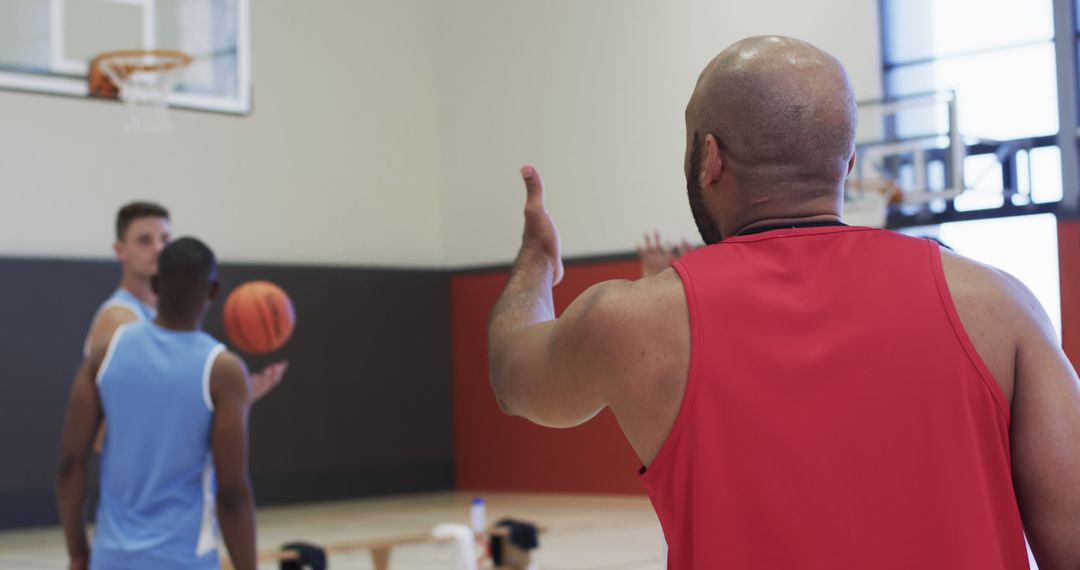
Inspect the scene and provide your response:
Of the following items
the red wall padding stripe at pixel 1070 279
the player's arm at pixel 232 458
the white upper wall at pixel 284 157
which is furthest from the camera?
the white upper wall at pixel 284 157

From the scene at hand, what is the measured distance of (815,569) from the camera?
1437 mm

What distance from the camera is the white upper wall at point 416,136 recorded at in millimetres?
10648

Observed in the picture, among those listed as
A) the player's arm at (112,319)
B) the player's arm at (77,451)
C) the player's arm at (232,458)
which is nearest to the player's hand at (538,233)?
the player's arm at (232,458)

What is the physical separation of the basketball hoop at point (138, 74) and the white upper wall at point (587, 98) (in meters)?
4.62

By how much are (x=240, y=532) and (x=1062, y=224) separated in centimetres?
748

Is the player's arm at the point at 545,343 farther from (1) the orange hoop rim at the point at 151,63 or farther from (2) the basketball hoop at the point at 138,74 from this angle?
(1) the orange hoop rim at the point at 151,63

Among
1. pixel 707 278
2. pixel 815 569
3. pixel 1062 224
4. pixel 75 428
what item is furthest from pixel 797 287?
pixel 1062 224

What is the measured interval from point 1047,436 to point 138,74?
7.44m

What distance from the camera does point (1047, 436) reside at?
4.70ft

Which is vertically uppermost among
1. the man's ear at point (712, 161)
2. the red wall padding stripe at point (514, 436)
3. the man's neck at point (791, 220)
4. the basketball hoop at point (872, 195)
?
the basketball hoop at point (872, 195)

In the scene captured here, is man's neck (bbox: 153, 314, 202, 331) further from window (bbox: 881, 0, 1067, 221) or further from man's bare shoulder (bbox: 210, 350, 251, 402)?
window (bbox: 881, 0, 1067, 221)

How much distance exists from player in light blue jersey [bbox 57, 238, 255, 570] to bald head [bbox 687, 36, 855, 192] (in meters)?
2.12

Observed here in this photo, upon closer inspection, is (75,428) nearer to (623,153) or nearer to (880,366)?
(880,366)

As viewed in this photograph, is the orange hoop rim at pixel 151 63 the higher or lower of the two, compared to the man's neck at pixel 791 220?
higher
